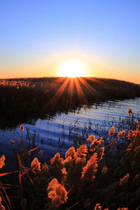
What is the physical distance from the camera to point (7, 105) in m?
11.4

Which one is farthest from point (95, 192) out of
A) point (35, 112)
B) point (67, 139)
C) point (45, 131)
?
point (35, 112)

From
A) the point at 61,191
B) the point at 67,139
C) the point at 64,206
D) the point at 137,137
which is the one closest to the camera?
the point at 61,191

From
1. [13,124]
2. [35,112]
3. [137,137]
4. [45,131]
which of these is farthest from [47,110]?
[137,137]

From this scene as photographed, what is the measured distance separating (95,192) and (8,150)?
120 inches

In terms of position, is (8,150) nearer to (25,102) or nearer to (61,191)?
(61,191)

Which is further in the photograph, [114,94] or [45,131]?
[114,94]

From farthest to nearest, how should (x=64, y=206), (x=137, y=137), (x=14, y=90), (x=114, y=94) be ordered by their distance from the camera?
(x=114, y=94) < (x=14, y=90) < (x=137, y=137) < (x=64, y=206)

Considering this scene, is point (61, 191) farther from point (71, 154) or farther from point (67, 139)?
point (67, 139)

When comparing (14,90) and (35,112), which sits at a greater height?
(14,90)

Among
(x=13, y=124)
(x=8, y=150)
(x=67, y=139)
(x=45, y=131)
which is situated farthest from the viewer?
(x=13, y=124)

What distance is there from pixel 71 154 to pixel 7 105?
960 centimetres

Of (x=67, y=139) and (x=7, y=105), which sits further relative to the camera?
(x=7, y=105)

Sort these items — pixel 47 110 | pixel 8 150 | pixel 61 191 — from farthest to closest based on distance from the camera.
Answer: pixel 47 110, pixel 8 150, pixel 61 191

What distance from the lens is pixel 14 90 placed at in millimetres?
12961
